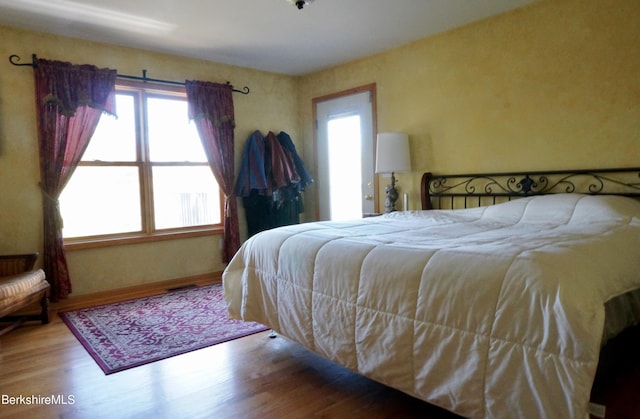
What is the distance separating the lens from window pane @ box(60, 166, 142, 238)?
11.7 feet

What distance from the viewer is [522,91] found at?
3031 mm

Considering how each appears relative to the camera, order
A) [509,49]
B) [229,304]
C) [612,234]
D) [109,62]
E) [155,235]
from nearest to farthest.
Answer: [612,234] → [229,304] → [509,49] → [109,62] → [155,235]

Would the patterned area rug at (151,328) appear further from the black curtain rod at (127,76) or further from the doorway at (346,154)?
the black curtain rod at (127,76)

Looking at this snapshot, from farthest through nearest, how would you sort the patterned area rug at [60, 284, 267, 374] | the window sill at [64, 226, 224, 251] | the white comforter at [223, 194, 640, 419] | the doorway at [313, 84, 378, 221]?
the doorway at [313, 84, 378, 221] → the window sill at [64, 226, 224, 251] → the patterned area rug at [60, 284, 267, 374] → the white comforter at [223, 194, 640, 419]

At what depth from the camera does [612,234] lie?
5.89 feet

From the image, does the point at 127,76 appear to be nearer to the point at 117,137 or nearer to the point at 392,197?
the point at 117,137

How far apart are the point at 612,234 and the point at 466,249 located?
78 cm

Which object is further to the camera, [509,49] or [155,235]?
[155,235]

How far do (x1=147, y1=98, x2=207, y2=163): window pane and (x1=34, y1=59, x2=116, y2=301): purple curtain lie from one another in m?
0.60

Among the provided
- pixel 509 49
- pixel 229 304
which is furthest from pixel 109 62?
pixel 509 49

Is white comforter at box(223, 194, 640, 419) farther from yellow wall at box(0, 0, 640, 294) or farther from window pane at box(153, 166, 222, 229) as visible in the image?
window pane at box(153, 166, 222, 229)

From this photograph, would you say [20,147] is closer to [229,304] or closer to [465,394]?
[229,304]

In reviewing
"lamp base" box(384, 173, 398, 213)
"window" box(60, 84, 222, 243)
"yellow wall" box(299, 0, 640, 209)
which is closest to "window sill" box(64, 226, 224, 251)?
"window" box(60, 84, 222, 243)

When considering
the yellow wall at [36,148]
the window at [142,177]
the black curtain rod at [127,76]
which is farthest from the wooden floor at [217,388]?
the black curtain rod at [127,76]
